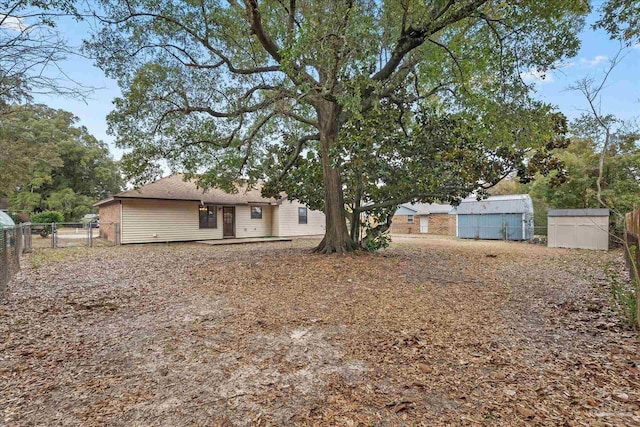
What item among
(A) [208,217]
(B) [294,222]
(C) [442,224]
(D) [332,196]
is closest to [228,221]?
(A) [208,217]

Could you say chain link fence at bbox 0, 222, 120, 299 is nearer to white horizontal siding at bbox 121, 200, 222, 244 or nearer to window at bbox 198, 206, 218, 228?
white horizontal siding at bbox 121, 200, 222, 244

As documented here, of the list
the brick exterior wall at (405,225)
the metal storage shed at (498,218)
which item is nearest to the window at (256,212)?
the metal storage shed at (498,218)

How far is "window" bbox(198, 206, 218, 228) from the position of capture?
17.3 metres

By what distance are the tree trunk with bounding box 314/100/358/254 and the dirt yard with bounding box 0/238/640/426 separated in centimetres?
342

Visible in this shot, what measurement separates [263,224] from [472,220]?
13801mm

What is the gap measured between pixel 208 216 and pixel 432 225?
1848cm

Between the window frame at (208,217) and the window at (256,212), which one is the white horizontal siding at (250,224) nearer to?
the window at (256,212)

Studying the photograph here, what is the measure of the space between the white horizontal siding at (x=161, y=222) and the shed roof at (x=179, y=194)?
359mm

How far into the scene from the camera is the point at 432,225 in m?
27.4

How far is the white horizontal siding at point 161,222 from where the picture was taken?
1484 centimetres

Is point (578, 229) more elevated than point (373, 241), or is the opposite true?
point (578, 229)

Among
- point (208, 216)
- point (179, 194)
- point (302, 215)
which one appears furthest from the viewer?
point (302, 215)

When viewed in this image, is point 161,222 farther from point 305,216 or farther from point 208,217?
point 305,216

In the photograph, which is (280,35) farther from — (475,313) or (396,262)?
(475,313)
